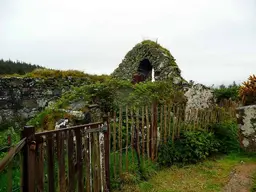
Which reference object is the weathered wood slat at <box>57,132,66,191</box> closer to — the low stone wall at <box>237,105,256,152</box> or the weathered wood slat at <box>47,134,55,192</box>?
the weathered wood slat at <box>47,134,55,192</box>

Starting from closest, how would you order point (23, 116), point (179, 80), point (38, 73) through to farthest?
point (23, 116), point (38, 73), point (179, 80)

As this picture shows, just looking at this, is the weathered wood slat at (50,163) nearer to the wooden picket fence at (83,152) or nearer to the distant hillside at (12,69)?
the wooden picket fence at (83,152)

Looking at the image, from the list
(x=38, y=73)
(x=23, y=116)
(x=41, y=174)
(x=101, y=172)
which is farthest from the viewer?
(x=38, y=73)

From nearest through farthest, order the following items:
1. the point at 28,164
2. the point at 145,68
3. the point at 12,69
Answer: the point at 28,164 → the point at 145,68 → the point at 12,69

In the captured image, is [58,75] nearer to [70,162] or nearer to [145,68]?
[145,68]

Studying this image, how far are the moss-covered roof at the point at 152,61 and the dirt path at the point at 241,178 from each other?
4.96 meters

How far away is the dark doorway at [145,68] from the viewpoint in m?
12.8

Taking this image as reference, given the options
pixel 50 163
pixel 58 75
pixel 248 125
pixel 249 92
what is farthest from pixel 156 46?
pixel 50 163

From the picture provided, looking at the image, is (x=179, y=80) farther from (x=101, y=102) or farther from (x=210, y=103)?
(x=101, y=102)

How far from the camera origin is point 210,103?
9.16 metres

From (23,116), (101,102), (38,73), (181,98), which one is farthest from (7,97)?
(181,98)

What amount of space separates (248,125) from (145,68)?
7.55 metres

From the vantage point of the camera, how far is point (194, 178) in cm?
532

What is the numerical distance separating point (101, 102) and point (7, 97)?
4.06m
